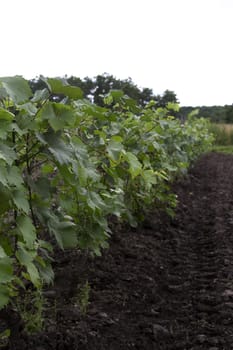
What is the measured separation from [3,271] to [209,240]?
3542 mm

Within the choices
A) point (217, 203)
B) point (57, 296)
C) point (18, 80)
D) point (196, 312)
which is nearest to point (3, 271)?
point (18, 80)

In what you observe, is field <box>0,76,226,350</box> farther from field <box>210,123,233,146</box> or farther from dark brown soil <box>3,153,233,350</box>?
field <box>210,123,233,146</box>

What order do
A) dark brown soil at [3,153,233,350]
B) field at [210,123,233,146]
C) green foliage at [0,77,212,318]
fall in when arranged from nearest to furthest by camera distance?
1. green foliage at [0,77,212,318]
2. dark brown soil at [3,153,233,350]
3. field at [210,123,233,146]

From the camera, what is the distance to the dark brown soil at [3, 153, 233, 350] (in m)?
2.37

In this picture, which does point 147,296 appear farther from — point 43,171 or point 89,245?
point 43,171

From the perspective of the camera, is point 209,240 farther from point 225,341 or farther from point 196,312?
point 225,341

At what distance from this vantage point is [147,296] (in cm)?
305

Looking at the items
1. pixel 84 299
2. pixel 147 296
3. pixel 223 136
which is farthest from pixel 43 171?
pixel 223 136

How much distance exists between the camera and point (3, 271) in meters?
1.25

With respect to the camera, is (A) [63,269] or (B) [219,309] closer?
(B) [219,309]

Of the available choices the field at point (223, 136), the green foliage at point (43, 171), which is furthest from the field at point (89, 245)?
the field at point (223, 136)

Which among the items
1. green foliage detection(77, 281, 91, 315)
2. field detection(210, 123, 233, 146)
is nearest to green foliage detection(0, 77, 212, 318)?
green foliage detection(77, 281, 91, 315)

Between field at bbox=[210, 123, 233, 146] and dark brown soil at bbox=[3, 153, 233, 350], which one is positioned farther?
field at bbox=[210, 123, 233, 146]

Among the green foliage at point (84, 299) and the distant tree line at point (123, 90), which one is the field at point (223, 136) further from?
the green foliage at point (84, 299)
